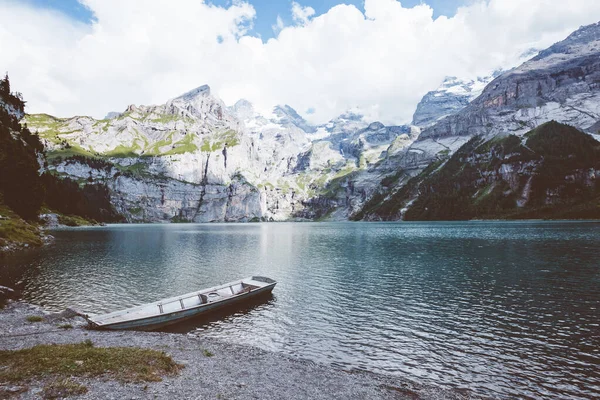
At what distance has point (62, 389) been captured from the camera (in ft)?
51.3

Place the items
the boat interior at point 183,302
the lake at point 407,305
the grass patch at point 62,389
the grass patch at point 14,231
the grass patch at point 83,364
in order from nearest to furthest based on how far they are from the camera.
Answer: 1. the grass patch at point 62,389
2. the grass patch at point 83,364
3. the lake at point 407,305
4. the boat interior at point 183,302
5. the grass patch at point 14,231

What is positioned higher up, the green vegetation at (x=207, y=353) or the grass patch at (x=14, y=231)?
the grass patch at (x=14, y=231)

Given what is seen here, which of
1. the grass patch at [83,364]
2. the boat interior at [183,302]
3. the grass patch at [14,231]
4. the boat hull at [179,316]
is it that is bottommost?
the boat hull at [179,316]

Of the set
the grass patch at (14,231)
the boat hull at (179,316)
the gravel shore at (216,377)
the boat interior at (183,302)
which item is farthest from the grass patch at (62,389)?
the grass patch at (14,231)

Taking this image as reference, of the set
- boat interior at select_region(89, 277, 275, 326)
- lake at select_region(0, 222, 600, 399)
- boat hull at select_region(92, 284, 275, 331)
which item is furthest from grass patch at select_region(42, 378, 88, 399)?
boat interior at select_region(89, 277, 275, 326)

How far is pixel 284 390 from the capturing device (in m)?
19.7

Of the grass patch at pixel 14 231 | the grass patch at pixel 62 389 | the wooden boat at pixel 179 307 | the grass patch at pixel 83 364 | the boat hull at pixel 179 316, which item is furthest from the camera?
the grass patch at pixel 14 231

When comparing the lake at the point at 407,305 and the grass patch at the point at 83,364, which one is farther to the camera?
the lake at the point at 407,305

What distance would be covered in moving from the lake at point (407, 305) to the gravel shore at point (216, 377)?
8.46 ft

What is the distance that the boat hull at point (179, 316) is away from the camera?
3172 cm

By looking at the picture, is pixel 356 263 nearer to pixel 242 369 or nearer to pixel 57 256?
pixel 242 369

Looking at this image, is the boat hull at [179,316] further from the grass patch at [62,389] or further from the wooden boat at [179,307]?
the grass patch at [62,389]

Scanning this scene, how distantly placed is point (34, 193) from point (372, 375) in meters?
126

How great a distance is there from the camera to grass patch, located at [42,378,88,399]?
1504cm
